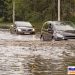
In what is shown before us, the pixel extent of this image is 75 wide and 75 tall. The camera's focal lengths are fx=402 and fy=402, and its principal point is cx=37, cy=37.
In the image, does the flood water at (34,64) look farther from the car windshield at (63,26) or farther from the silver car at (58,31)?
the car windshield at (63,26)

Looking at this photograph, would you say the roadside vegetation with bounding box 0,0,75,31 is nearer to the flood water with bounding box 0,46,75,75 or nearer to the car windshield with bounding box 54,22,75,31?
the car windshield with bounding box 54,22,75,31

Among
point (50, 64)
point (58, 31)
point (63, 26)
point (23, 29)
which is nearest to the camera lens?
point (50, 64)

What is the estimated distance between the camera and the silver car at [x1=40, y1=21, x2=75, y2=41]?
24.5m

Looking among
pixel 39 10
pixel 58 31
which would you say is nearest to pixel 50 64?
pixel 58 31

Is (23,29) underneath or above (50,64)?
underneath

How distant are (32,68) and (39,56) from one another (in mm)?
3305

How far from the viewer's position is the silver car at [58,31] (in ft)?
80.5

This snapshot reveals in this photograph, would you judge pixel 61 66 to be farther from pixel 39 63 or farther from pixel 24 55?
pixel 24 55

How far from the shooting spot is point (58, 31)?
25.0 m

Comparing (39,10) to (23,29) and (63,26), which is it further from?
(63,26)

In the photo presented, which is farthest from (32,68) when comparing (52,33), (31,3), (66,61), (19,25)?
(31,3)

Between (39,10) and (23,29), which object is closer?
(23,29)

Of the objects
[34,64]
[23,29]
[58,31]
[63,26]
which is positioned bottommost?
[23,29]

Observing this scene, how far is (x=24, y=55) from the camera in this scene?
16.2 metres
